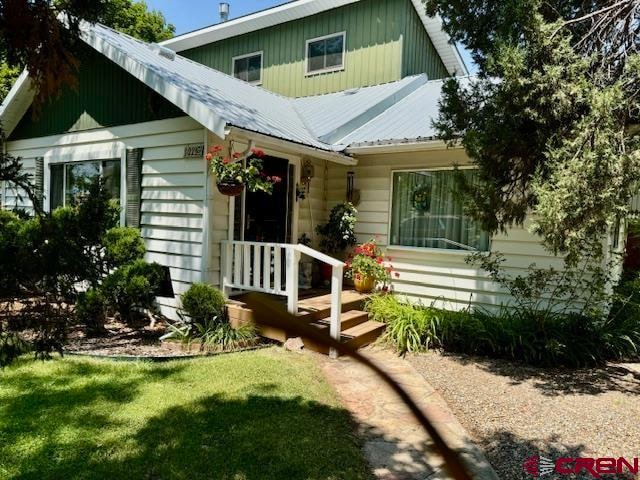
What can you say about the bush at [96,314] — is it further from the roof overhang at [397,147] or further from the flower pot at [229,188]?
the roof overhang at [397,147]

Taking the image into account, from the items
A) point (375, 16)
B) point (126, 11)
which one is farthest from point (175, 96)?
point (126, 11)

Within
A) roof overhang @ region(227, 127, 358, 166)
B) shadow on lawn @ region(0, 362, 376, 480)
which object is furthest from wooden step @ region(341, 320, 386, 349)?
roof overhang @ region(227, 127, 358, 166)

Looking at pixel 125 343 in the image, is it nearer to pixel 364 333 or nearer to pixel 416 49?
pixel 364 333

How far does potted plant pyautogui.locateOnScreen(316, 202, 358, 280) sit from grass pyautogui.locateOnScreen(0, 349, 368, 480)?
3.17 m

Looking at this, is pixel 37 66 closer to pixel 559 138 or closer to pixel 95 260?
pixel 95 260

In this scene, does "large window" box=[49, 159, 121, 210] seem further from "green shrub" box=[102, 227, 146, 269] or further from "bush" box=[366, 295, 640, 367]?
"bush" box=[366, 295, 640, 367]

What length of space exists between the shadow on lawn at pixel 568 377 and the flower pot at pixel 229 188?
358cm

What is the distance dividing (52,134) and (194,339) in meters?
5.67

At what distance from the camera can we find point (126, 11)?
71.0 feet

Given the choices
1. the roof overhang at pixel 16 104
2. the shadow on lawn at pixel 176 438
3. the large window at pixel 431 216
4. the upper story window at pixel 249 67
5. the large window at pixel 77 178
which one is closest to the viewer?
the shadow on lawn at pixel 176 438

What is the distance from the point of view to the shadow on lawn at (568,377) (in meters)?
4.48

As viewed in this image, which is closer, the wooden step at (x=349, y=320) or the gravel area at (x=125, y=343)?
the gravel area at (x=125, y=343)

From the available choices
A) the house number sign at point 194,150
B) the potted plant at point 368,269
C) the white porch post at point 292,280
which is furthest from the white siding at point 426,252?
the house number sign at point 194,150

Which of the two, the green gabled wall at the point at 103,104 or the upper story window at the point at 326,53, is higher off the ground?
the upper story window at the point at 326,53
